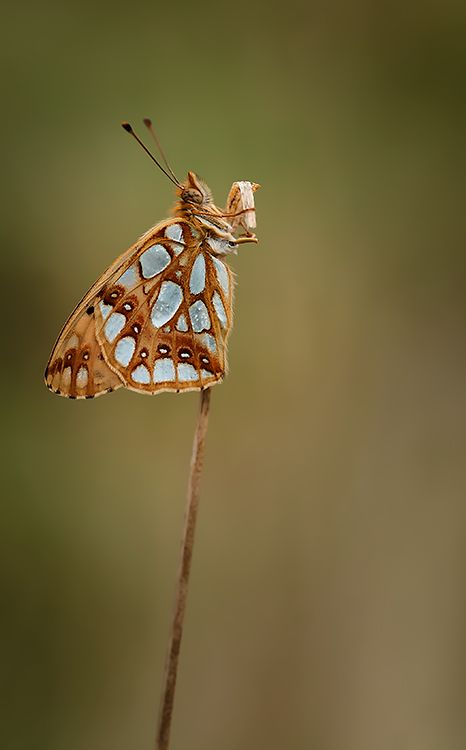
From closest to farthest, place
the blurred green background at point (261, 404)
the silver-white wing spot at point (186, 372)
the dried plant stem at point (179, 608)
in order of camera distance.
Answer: the dried plant stem at point (179, 608) < the silver-white wing spot at point (186, 372) < the blurred green background at point (261, 404)

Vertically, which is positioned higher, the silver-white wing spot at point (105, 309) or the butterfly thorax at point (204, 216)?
the butterfly thorax at point (204, 216)

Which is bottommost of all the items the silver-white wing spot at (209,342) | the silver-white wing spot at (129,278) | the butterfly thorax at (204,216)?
the silver-white wing spot at (209,342)

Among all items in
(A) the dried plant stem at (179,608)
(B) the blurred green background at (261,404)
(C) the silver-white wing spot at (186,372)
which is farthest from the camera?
(B) the blurred green background at (261,404)

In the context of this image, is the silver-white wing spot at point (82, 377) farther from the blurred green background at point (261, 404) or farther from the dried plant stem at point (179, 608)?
the blurred green background at point (261, 404)

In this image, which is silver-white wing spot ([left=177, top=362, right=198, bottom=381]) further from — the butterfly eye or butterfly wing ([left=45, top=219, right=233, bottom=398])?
the butterfly eye

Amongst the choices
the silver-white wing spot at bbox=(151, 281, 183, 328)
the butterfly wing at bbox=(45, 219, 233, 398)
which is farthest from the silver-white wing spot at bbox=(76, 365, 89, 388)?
the silver-white wing spot at bbox=(151, 281, 183, 328)

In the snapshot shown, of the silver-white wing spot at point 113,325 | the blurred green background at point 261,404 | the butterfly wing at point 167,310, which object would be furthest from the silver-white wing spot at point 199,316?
the blurred green background at point 261,404

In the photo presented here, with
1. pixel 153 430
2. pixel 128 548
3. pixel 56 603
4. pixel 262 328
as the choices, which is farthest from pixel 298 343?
pixel 56 603
